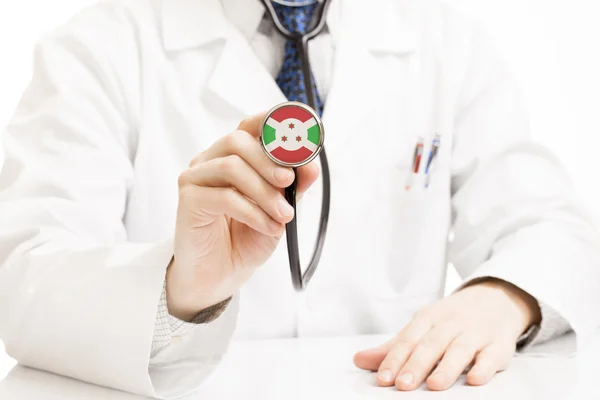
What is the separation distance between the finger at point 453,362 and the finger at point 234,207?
0.24 meters

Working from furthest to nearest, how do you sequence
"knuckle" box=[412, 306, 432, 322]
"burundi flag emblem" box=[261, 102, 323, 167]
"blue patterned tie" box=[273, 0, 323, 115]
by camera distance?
"blue patterned tie" box=[273, 0, 323, 115], "knuckle" box=[412, 306, 432, 322], "burundi flag emblem" box=[261, 102, 323, 167]

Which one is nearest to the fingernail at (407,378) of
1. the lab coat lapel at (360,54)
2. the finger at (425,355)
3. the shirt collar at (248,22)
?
the finger at (425,355)

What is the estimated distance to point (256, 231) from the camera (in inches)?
27.7

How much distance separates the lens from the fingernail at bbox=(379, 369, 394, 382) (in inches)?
29.0

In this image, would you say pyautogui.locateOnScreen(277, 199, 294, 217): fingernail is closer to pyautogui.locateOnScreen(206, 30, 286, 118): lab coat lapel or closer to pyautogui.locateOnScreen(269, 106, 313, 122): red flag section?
pyautogui.locateOnScreen(269, 106, 313, 122): red flag section

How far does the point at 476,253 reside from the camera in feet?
3.64

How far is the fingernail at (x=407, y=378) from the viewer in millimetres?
724

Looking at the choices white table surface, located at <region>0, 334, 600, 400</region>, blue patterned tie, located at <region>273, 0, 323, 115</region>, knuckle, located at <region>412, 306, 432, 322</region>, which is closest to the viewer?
white table surface, located at <region>0, 334, 600, 400</region>

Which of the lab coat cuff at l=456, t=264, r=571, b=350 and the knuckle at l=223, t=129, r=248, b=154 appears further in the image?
the lab coat cuff at l=456, t=264, r=571, b=350

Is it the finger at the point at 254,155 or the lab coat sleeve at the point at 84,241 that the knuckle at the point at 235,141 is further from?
the lab coat sleeve at the point at 84,241

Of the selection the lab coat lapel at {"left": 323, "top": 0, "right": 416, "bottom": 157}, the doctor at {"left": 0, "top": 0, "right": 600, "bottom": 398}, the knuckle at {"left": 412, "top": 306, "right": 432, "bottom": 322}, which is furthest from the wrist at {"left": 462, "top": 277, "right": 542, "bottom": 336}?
the lab coat lapel at {"left": 323, "top": 0, "right": 416, "bottom": 157}

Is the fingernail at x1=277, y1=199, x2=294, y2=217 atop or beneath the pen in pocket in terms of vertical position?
atop

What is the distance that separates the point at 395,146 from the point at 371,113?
0.07 m

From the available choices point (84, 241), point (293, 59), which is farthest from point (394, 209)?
point (84, 241)
